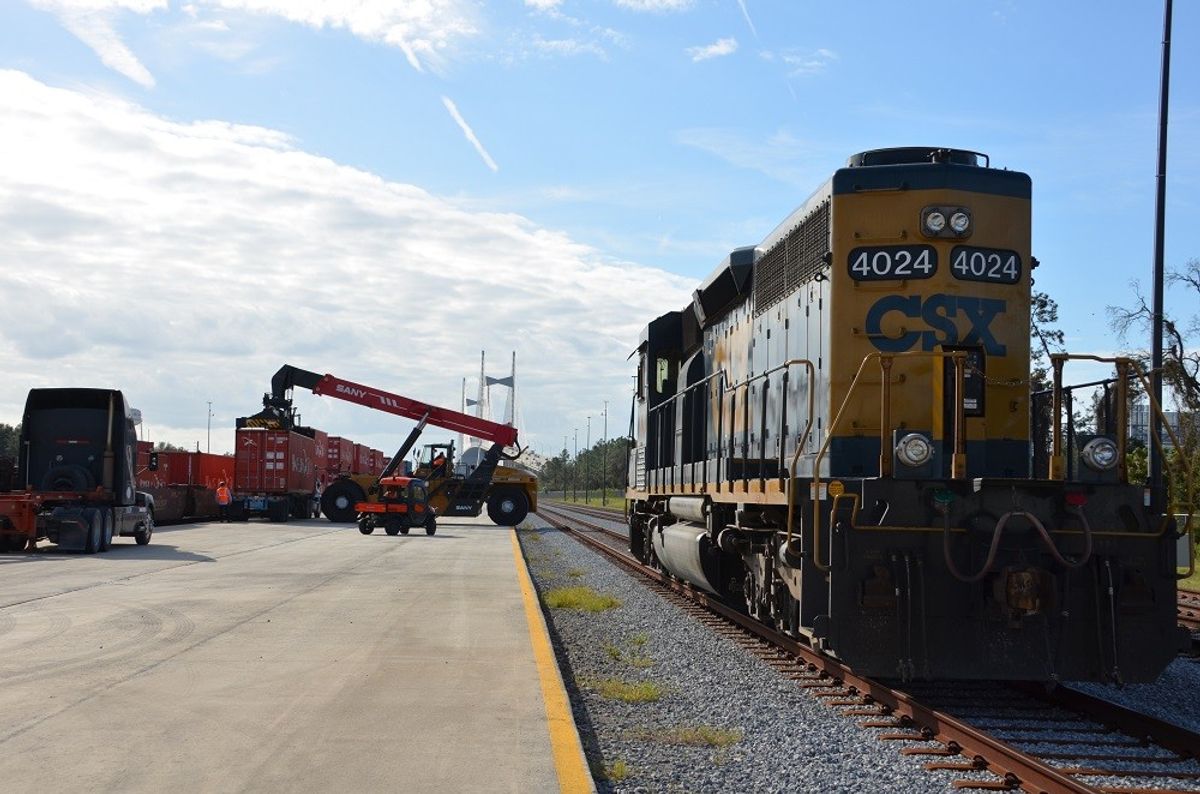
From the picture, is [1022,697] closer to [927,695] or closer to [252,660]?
[927,695]

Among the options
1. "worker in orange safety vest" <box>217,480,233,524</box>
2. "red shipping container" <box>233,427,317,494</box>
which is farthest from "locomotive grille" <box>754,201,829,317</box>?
"worker in orange safety vest" <box>217,480,233,524</box>

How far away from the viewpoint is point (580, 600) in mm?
14172

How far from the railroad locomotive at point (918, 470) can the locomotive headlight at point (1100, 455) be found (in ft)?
0.05

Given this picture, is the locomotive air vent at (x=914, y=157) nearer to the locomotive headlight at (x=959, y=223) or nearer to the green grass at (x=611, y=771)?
the locomotive headlight at (x=959, y=223)

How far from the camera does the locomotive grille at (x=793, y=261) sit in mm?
9648

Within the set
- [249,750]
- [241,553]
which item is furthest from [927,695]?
[241,553]

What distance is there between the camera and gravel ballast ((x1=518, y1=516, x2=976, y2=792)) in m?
6.07

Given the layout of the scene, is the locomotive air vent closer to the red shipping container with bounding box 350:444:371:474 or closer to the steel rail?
the steel rail

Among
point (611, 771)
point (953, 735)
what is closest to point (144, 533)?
point (611, 771)

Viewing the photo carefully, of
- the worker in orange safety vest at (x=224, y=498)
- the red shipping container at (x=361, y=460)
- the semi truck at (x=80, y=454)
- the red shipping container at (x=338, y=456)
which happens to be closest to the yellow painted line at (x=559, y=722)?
the semi truck at (x=80, y=454)

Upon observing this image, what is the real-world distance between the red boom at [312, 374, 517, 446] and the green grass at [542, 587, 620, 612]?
22145mm

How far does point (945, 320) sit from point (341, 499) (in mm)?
31483

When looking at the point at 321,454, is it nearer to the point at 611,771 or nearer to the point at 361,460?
the point at 361,460

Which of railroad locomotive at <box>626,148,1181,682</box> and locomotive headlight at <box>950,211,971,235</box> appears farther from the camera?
locomotive headlight at <box>950,211,971,235</box>
